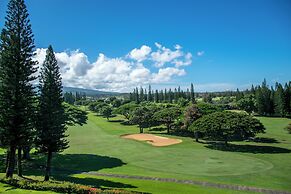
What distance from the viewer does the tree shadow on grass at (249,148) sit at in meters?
49.0

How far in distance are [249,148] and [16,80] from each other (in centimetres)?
4445

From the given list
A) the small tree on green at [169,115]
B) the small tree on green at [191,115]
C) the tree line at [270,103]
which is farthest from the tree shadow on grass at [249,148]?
the tree line at [270,103]

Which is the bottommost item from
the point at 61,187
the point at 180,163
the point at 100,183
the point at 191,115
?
the point at 180,163

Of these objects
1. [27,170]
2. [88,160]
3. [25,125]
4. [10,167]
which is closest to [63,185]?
[10,167]

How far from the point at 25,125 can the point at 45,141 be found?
3392mm

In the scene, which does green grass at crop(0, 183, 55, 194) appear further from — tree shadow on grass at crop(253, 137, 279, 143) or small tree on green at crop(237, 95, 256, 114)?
small tree on green at crop(237, 95, 256, 114)

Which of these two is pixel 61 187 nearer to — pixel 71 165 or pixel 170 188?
pixel 170 188

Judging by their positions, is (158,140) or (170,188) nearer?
(170,188)

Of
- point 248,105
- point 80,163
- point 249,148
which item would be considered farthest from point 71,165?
point 248,105

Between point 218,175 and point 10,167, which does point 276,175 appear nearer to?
point 218,175

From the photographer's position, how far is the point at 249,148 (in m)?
52.7

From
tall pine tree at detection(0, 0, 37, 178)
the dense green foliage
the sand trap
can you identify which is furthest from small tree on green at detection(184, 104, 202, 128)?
tall pine tree at detection(0, 0, 37, 178)

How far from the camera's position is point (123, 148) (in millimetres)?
54062

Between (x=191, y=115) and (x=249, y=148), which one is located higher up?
(x=191, y=115)
